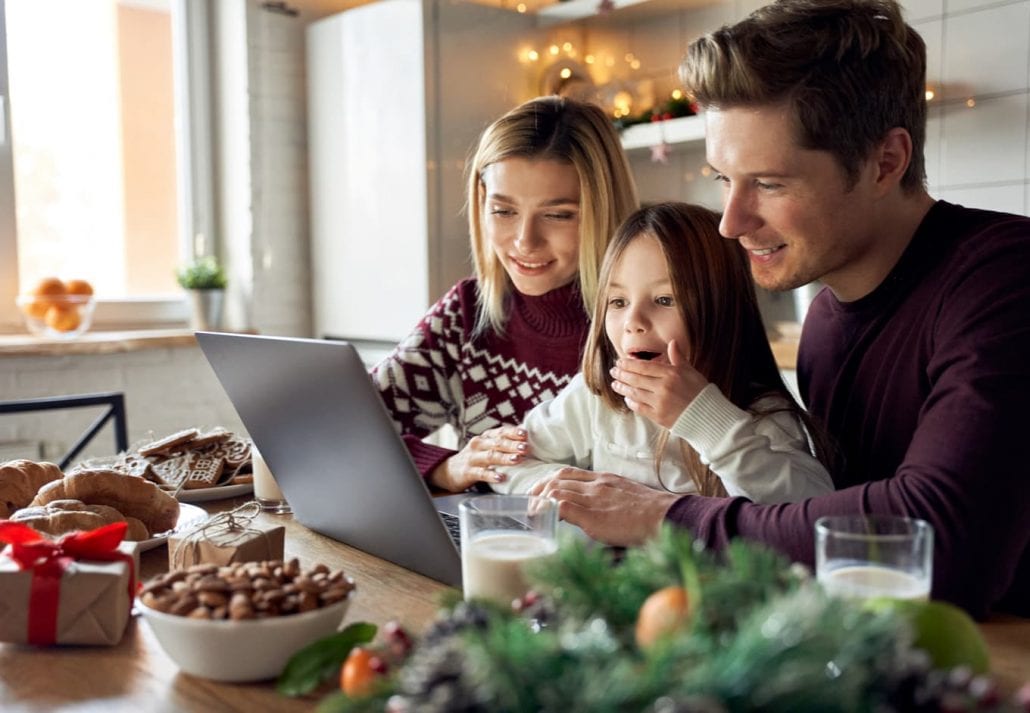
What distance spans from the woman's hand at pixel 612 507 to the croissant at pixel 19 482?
67 centimetres

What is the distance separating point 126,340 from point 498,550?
8.39 ft

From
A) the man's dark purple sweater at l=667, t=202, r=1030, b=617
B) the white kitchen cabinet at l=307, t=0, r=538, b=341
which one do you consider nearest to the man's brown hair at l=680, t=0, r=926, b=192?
the man's dark purple sweater at l=667, t=202, r=1030, b=617

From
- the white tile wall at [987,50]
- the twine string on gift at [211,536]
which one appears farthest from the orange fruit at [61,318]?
the white tile wall at [987,50]

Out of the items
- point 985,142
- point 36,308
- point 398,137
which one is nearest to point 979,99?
point 985,142

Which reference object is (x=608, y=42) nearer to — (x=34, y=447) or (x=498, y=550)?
(x=34, y=447)

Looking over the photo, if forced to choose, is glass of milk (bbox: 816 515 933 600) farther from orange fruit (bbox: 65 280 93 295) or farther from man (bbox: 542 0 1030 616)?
orange fruit (bbox: 65 280 93 295)

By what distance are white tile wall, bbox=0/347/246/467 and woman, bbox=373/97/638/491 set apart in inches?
63.6

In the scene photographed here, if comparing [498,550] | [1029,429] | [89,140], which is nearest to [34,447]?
[89,140]

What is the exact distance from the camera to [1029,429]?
98 cm

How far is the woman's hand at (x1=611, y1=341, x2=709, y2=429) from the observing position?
4.01ft

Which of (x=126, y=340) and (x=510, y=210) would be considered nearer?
(x=510, y=210)

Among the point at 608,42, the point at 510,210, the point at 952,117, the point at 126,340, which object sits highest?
the point at 608,42

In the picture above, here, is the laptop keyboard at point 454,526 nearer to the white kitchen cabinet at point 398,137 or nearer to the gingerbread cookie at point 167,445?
the gingerbread cookie at point 167,445

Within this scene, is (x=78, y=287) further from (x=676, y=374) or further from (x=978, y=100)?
(x=978, y=100)
